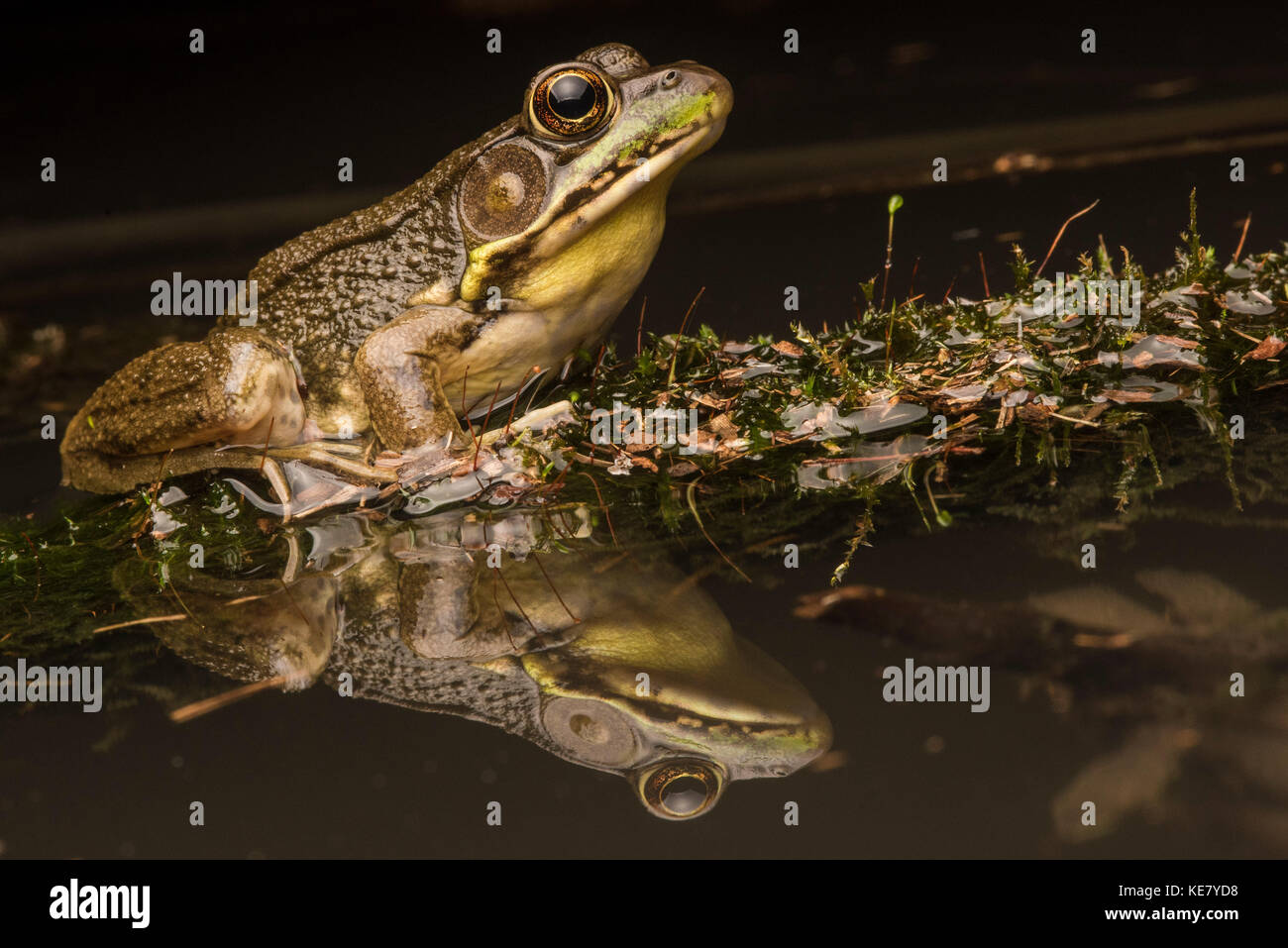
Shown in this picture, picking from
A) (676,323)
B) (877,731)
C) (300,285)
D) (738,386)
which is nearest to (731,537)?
(877,731)

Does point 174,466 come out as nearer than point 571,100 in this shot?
No

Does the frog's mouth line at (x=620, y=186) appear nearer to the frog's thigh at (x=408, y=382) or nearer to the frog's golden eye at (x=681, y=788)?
the frog's thigh at (x=408, y=382)

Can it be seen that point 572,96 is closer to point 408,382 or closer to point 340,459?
point 408,382

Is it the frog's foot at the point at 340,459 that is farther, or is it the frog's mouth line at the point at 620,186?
the frog's foot at the point at 340,459

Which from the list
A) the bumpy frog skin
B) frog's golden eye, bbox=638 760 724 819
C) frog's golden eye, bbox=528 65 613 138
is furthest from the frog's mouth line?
frog's golden eye, bbox=638 760 724 819

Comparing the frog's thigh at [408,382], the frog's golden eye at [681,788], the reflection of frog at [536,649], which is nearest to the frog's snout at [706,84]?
the frog's thigh at [408,382]

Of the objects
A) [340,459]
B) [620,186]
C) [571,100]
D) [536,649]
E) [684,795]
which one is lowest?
[684,795]

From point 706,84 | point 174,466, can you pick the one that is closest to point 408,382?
point 174,466
